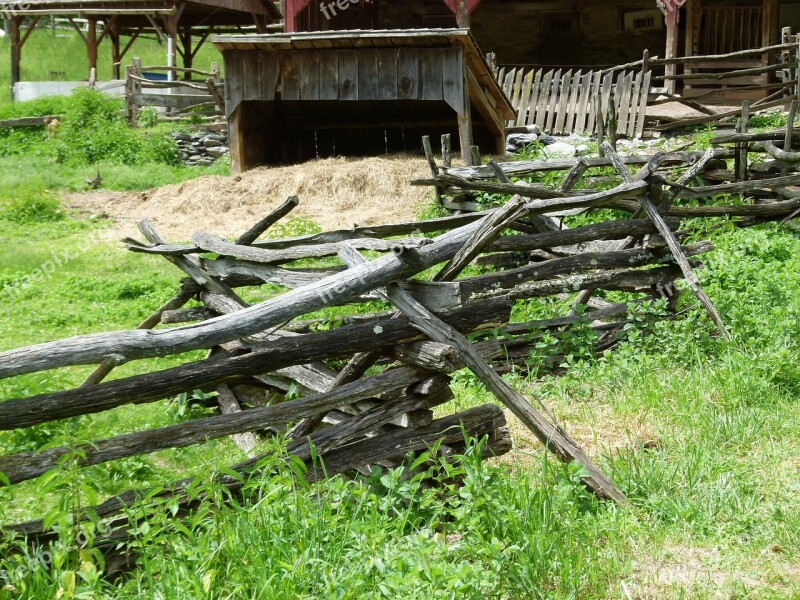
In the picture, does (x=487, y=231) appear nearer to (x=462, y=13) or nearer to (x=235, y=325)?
(x=235, y=325)

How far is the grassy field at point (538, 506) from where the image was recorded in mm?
3428

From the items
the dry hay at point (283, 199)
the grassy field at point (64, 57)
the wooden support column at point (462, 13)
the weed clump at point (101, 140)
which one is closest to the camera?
the dry hay at point (283, 199)

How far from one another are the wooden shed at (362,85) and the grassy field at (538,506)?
6.98 m

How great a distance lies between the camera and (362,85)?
13.6 m

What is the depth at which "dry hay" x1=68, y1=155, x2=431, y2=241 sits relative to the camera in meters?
12.0

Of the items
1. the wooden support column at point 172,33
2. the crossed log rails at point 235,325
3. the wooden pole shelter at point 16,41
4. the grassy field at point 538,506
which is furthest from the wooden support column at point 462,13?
the wooden pole shelter at point 16,41

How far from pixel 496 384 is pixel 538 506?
2.30 ft

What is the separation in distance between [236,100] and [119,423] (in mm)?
8606

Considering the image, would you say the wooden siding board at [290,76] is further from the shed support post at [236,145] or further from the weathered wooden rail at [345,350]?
the weathered wooden rail at [345,350]

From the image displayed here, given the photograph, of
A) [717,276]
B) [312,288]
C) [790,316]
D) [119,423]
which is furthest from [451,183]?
[312,288]

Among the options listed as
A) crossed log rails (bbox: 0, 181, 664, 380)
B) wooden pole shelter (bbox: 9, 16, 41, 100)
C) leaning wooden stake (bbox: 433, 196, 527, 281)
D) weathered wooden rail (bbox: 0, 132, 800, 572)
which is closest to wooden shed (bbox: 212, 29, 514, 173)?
weathered wooden rail (bbox: 0, 132, 800, 572)

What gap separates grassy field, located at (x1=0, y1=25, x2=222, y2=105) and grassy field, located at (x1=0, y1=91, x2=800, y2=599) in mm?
32030

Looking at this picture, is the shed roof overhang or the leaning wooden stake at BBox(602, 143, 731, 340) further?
the shed roof overhang

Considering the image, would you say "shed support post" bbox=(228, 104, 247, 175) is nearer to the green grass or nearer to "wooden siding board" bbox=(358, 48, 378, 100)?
"wooden siding board" bbox=(358, 48, 378, 100)
